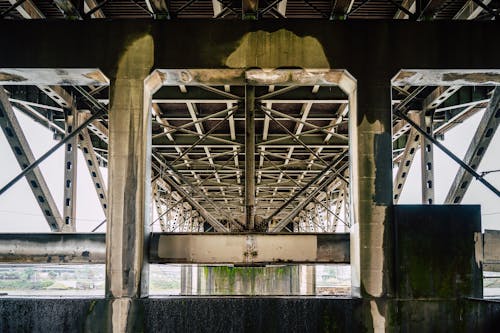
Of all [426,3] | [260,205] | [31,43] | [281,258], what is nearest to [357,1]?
[426,3]

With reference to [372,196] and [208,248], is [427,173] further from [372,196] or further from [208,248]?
[208,248]

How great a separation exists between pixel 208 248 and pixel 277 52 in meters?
3.54

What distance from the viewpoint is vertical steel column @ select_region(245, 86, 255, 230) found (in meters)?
10.2

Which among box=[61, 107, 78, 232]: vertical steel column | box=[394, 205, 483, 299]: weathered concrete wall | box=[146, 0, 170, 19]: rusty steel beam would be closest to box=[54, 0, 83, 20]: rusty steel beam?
box=[146, 0, 170, 19]: rusty steel beam

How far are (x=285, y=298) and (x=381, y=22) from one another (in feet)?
15.7

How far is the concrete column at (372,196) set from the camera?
26.2 feet

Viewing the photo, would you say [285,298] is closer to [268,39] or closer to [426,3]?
[268,39]

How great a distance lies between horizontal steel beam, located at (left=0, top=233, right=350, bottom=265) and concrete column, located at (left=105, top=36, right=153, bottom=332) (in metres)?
0.86

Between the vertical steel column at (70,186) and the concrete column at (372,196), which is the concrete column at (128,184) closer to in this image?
the concrete column at (372,196)

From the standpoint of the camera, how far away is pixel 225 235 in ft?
30.0

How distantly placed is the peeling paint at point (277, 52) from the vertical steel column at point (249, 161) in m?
1.84

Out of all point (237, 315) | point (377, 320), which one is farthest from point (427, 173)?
point (237, 315)

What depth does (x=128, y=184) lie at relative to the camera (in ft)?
27.3

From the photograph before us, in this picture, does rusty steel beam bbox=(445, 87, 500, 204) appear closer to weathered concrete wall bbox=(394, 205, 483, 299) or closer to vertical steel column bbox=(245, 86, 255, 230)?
weathered concrete wall bbox=(394, 205, 483, 299)
